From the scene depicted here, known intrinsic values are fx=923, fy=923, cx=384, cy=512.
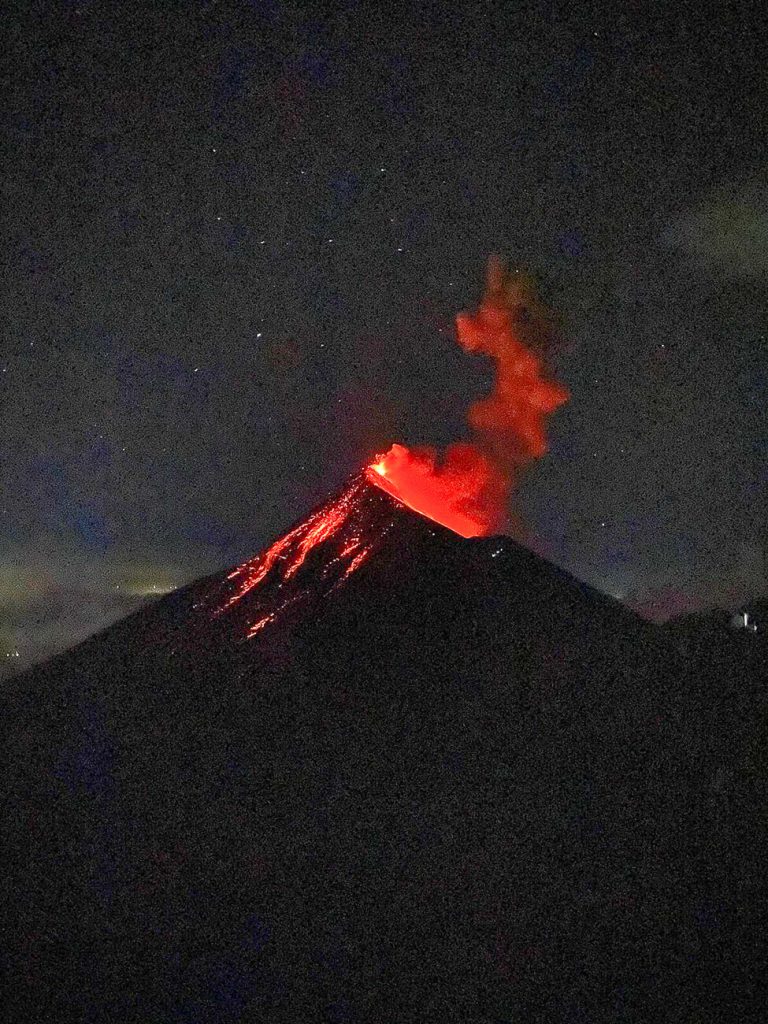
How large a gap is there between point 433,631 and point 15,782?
7.58 m

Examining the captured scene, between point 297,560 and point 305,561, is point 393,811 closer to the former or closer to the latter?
point 305,561

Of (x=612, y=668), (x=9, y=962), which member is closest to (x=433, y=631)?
(x=612, y=668)

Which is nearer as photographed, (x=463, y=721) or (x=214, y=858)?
(x=214, y=858)

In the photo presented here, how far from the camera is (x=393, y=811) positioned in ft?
42.1

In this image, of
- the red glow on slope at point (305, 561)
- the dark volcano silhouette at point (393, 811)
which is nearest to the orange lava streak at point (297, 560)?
the red glow on slope at point (305, 561)

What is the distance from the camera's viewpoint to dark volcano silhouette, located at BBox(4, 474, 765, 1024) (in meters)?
9.88

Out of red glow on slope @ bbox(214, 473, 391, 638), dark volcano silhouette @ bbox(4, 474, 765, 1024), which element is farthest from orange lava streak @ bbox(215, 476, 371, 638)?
dark volcano silhouette @ bbox(4, 474, 765, 1024)

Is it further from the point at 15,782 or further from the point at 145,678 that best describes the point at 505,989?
the point at 145,678

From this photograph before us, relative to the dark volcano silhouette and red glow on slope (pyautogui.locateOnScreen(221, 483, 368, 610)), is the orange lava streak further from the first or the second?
A: the dark volcano silhouette

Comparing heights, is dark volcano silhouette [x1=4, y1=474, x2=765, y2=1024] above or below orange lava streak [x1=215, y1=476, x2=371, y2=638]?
below

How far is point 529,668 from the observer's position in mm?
16000

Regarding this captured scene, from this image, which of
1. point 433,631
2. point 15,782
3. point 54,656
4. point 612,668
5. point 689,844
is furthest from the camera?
point 54,656

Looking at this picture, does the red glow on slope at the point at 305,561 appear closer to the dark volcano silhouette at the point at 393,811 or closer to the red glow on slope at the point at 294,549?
the red glow on slope at the point at 294,549

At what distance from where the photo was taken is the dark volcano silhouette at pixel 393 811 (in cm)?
988
